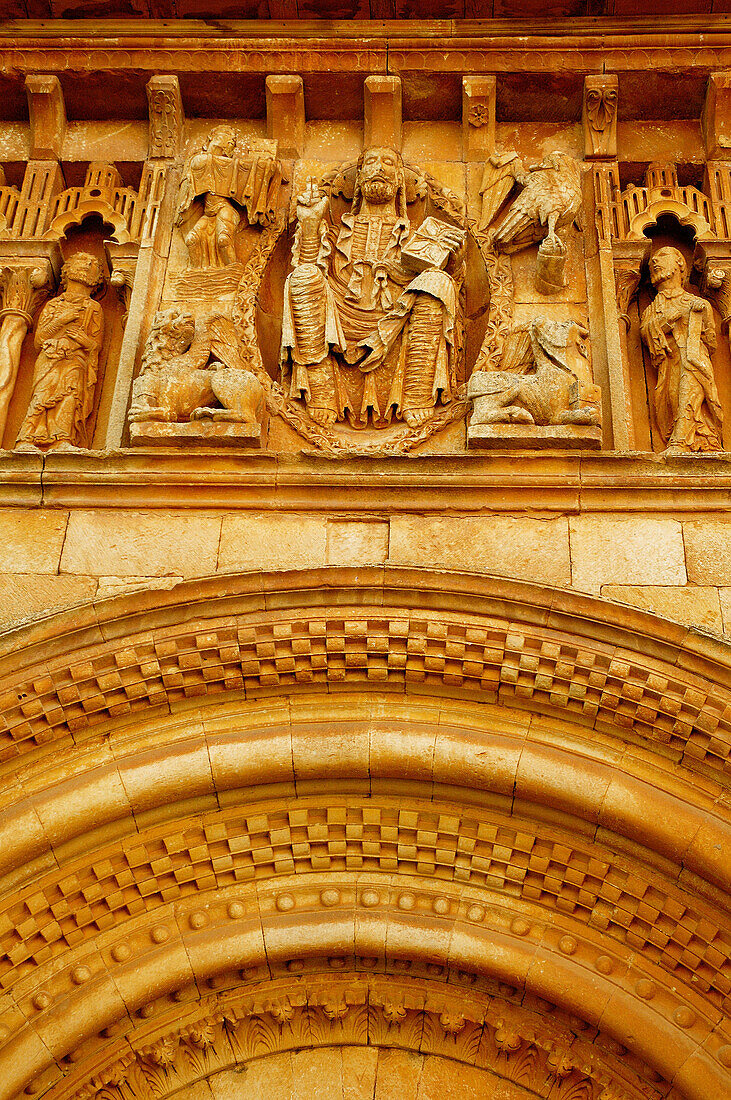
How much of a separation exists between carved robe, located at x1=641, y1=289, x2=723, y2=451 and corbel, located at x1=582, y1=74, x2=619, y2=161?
1.06 meters

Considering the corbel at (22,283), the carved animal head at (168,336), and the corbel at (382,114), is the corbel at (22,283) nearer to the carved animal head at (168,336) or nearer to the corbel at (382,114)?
the carved animal head at (168,336)

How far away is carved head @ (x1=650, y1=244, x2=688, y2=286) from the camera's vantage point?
7613 mm

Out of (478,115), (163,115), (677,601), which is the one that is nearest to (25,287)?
(163,115)

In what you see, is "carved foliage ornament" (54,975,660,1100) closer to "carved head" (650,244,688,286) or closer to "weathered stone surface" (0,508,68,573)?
"weathered stone surface" (0,508,68,573)

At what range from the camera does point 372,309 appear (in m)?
7.59

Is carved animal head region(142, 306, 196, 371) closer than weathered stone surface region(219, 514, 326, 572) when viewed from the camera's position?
No

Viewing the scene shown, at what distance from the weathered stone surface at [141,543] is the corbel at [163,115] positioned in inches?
103

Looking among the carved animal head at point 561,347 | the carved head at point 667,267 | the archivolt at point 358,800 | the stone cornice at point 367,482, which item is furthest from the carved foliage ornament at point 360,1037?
the carved head at point 667,267

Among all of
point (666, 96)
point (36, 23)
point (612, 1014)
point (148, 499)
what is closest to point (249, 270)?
point (148, 499)

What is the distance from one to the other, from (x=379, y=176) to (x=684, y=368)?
2079 mm

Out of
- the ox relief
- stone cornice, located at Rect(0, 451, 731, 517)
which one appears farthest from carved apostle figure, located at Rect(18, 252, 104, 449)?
the ox relief

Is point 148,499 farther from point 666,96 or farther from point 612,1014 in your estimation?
point 666,96

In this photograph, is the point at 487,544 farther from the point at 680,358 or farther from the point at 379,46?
the point at 379,46

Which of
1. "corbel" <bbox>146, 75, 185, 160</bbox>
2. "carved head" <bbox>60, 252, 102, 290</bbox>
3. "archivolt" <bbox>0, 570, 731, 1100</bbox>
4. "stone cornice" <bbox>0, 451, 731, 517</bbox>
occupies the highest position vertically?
"corbel" <bbox>146, 75, 185, 160</bbox>
